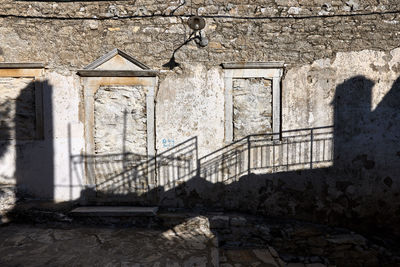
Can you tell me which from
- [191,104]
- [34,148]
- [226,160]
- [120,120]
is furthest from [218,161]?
[34,148]

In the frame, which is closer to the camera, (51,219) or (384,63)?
(51,219)

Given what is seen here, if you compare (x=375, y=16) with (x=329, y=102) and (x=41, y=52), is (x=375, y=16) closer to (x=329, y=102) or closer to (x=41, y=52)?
(x=329, y=102)

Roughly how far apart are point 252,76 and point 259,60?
1.22ft

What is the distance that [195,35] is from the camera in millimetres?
4996

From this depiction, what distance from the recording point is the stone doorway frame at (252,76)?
496 cm

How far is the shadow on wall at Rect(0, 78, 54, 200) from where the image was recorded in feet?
16.7

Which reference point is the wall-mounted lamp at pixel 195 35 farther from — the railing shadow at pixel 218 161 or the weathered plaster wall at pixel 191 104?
the railing shadow at pixel 218 161

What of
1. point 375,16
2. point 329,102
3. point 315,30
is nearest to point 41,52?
point 315,30

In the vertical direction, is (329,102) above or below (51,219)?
above

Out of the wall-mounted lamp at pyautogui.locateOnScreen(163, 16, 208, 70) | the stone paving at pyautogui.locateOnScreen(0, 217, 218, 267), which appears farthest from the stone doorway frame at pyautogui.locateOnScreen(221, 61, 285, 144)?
the stone paving at pyautogui.locateOnScreen(0, 217, 218, 267)

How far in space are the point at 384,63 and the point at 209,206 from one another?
4846 millimetres

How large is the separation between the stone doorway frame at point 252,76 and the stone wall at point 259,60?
118mm

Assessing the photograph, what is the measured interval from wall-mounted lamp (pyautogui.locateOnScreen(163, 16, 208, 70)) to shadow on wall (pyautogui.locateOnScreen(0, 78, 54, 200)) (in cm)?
275

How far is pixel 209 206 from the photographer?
5.11m
